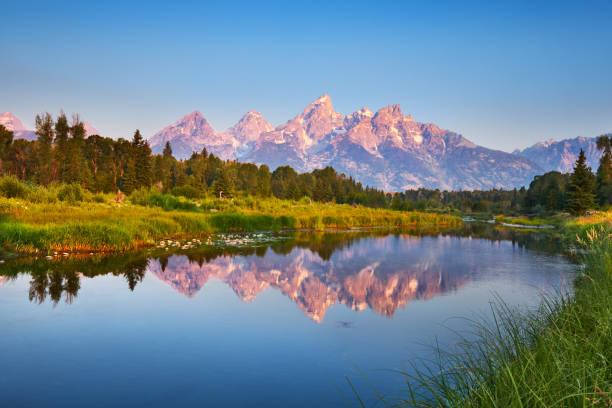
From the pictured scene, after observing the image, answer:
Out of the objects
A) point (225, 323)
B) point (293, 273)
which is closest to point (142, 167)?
point (293, 273)

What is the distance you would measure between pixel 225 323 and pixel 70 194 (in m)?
24.7

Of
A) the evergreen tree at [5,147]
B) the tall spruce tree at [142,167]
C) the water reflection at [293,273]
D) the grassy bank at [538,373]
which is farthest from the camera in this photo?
the evergreen tree at [5,147]

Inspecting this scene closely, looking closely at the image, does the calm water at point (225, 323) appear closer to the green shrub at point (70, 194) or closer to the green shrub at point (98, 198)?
the green shrub at point (70, 194)

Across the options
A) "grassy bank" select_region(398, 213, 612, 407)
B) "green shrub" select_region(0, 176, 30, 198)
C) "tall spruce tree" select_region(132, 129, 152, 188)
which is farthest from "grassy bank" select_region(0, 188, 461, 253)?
"tall spruce tree" select_region(132, 129, 152, 188)

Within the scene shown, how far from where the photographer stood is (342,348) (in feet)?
25.4

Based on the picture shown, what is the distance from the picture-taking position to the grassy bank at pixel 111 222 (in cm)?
1684

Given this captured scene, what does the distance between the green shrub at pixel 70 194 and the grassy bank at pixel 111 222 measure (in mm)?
140

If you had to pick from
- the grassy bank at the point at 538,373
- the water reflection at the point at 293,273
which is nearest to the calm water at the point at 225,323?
the water reflection at the point at 293,273

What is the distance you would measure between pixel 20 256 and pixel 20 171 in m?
78.2

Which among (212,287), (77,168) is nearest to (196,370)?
(212,287)

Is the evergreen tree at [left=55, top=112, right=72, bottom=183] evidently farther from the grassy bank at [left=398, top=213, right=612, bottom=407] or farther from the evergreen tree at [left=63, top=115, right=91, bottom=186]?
the grassy bank at [left=398, top=213, right=612, bottom=407]

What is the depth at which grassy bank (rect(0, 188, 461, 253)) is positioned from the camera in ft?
55.3

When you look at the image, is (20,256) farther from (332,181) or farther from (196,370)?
(332,181)

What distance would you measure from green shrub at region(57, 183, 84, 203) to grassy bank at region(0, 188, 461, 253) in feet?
0.46
